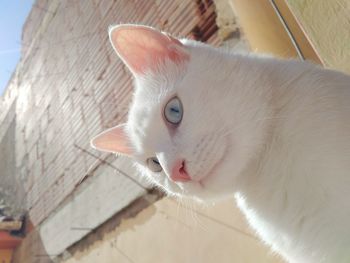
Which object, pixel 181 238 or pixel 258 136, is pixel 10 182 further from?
pixel 258 136

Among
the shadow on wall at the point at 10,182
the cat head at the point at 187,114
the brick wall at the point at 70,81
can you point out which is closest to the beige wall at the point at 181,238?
the brick wall at the point at 70,81

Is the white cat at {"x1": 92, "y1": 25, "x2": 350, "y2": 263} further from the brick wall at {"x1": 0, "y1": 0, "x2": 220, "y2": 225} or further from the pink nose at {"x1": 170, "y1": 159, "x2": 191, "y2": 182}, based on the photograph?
the brick wall at {"x1": 0, "y1": 0, "x2": 220, "y2": 225}

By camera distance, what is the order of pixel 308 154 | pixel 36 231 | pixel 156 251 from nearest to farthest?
pixel 308 154 < pixel 156 251 < pixel 36 231

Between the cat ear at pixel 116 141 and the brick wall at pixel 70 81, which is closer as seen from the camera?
the cat ear at pixel 116 141

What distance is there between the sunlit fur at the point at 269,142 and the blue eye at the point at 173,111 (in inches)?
0.7

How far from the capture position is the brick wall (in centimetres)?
250

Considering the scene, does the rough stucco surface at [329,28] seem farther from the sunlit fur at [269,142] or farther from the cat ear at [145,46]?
the cat ear at [145,46]

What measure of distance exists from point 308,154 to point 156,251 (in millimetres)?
1736

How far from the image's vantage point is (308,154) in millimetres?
747

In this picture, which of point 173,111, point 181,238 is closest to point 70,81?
point 181,238

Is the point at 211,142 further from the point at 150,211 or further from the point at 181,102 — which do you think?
the point at 150,211

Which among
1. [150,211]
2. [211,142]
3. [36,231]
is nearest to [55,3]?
[36,231]

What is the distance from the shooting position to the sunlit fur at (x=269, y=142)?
73 centimetres

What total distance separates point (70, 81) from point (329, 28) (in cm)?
303
